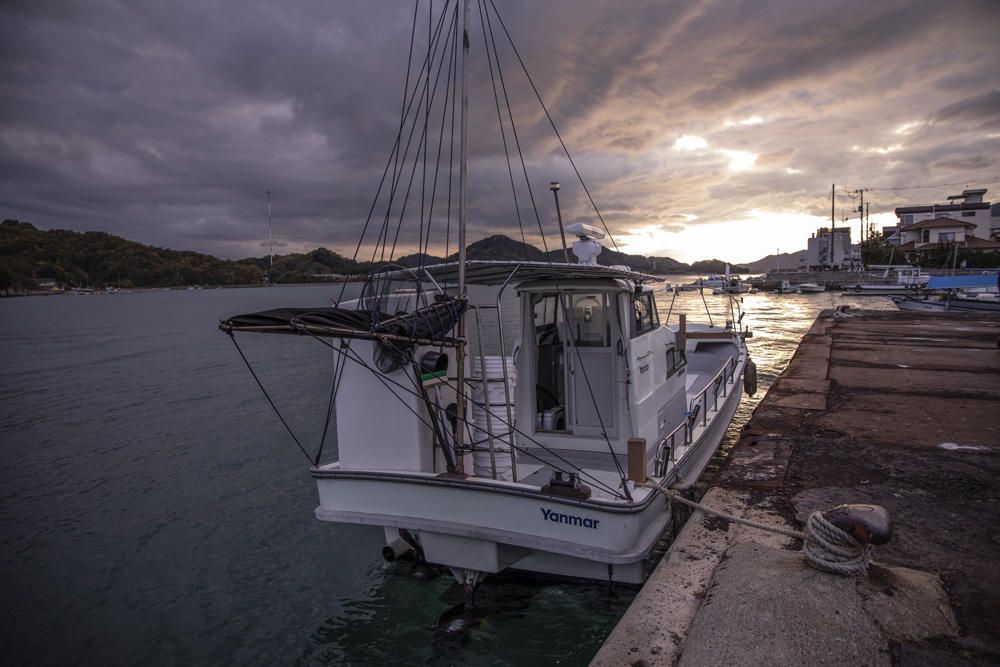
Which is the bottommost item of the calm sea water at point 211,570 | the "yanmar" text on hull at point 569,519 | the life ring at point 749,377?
the calm sea water at point 211,570

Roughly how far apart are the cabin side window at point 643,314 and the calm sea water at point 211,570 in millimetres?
3286

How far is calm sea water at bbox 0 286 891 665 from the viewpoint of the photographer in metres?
6.13

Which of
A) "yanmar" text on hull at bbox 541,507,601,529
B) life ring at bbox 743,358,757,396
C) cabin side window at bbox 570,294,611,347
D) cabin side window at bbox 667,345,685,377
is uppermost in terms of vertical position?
cabin side window at bbox 570,294,611,347

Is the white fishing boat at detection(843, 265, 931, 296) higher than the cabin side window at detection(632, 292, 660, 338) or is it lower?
lower

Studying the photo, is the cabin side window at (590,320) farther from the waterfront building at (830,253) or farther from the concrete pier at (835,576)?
the waterfront building at (830,253)

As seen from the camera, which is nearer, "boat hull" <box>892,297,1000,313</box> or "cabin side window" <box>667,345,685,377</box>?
"cabin side window" <box>667,345,685,377</box>

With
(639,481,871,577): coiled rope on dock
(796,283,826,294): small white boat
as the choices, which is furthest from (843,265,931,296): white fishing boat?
(639,481,871,577): coiled rope on dock

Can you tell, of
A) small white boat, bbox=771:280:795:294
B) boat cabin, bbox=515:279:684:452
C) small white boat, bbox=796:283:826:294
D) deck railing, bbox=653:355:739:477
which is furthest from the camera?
small white boat, bbox=771:280:795:294

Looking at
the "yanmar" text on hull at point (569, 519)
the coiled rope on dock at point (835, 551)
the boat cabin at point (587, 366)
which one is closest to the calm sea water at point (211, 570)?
the "yanmar" text on hull at point (569, 519)

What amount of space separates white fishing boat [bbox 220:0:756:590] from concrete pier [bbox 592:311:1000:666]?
2.53ft

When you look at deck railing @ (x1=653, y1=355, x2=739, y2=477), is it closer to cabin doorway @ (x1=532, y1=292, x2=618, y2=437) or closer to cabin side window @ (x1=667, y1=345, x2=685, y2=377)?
cabin side window @ (x1=667, y1=345, x2=685, y2=377)

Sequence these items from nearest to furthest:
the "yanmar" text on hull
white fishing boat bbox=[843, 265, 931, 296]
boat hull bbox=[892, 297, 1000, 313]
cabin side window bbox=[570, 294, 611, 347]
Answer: the "yanmar" text on hull, cabin side window bbox=[570, 294, 611, 347], boat hull bbox=[892, 297, 1000, 313], white fishing boat bbox=[843, 265, 931, 296]

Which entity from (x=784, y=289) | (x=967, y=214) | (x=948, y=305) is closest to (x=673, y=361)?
(x=948, y=305)

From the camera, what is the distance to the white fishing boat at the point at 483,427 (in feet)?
17.3
